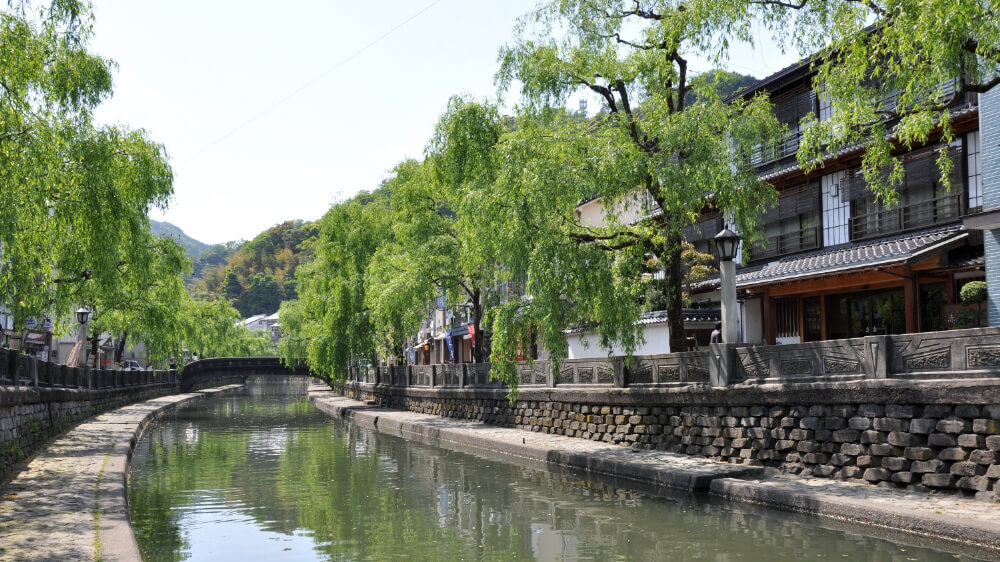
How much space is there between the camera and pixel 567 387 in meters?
20.8

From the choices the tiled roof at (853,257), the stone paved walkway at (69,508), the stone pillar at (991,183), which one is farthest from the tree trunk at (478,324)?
the stone pillar at (991,183)

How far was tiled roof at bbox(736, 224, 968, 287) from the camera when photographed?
1883 cm

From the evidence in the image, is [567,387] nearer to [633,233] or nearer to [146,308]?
[633,233]

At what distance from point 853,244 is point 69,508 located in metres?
19.5

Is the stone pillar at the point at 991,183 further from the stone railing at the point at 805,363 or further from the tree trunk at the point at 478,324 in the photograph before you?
the tree trunk at the point at 478,324

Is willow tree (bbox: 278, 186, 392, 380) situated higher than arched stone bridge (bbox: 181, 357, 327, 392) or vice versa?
willow tree (bbox: 278, 186, 392, 380)

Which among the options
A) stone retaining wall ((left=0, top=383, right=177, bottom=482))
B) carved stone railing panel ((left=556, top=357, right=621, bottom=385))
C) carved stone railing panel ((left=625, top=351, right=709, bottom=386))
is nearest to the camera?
stone retaining wall ((left=0, top=383, right=177, bottom=482))

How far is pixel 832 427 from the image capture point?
12.6 metres

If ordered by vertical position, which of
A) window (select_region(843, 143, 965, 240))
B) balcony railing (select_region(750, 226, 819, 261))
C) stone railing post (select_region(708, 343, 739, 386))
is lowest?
stone railing post (select_region(708, 343, 739, 386))

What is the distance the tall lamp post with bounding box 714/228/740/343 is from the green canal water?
351 centimetres

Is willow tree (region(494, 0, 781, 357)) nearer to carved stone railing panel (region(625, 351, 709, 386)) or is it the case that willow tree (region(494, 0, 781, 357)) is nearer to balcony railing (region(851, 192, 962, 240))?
carved stone railing panel (region(625, 351, 709, 386))

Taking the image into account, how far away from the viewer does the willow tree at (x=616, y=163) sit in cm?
1562

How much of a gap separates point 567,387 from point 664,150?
7347 millimetres

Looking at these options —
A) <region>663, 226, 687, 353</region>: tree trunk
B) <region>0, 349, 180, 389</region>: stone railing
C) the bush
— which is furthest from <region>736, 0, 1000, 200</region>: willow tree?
<region>0, 349, 180, 389</region>: stone railing
